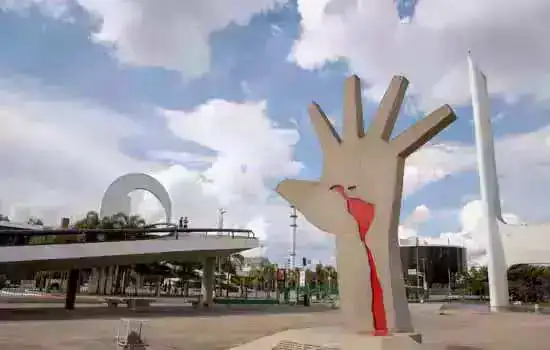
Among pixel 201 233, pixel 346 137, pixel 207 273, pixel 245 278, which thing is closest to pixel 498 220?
pixel 207 273

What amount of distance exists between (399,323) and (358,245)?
7.03ft

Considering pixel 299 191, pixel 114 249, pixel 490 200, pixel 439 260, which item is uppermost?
pixel 490 200

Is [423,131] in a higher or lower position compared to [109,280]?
higher

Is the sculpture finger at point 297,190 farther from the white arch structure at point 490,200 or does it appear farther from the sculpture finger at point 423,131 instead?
the white arch structure at point 490,200

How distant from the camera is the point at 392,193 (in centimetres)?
1263

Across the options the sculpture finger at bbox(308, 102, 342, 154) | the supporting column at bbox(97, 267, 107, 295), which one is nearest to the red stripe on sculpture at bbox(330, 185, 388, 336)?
the sculpture finger at bbox(308, 102, 342, 154)

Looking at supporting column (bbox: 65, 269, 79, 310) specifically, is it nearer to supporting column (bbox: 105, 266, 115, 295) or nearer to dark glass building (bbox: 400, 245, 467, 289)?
supporting column (bbox: 105, 266, 115, 295)

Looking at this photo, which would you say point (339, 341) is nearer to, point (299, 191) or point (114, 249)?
point (299, 191)

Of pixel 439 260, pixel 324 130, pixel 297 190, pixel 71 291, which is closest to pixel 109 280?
pixel 71 291

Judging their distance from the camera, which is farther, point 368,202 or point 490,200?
point 490,200

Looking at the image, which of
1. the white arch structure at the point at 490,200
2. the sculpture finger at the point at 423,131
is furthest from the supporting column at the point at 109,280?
the sculpture finger at the point at 423,131

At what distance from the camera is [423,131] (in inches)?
487

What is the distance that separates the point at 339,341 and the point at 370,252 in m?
2.49

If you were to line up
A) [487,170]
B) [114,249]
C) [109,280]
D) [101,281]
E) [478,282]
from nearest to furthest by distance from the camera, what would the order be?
1. [114,249]
2. [487,170]
3. [109,280]
4. [101,281]
5. [478,282]
